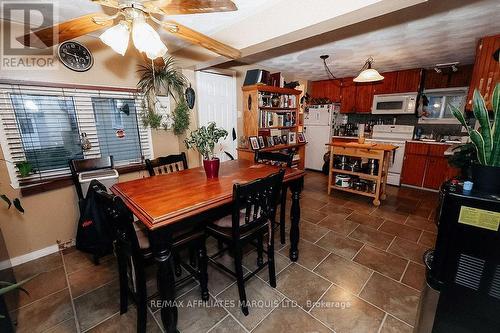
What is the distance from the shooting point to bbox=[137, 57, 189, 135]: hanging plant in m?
2.72

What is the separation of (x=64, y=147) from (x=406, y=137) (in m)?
5.61

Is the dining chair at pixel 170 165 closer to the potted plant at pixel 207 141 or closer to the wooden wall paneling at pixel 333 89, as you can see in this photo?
the potted plant at pixel 207 141

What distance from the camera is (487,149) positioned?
0.96 m

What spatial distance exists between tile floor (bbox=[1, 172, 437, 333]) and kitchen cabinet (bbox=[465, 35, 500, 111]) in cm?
175

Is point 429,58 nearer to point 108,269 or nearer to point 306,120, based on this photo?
point 306,120

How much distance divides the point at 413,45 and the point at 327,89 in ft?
8.71

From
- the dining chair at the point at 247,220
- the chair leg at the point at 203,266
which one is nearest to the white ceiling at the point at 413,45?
the dining chair at the point at 247,220

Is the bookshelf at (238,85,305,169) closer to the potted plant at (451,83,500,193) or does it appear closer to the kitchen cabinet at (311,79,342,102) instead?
the kitchen cabinet at (311,79,342,102)

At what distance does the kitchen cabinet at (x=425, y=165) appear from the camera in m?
3.86

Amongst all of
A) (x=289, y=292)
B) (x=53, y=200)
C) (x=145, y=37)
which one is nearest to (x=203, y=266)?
(x=289, y=292)

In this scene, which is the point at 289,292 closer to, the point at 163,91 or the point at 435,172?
the point at 163,91

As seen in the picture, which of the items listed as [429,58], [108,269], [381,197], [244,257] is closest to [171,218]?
[244,257]

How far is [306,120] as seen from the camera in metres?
5.45

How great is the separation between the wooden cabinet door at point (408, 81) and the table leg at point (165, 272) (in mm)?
5143
